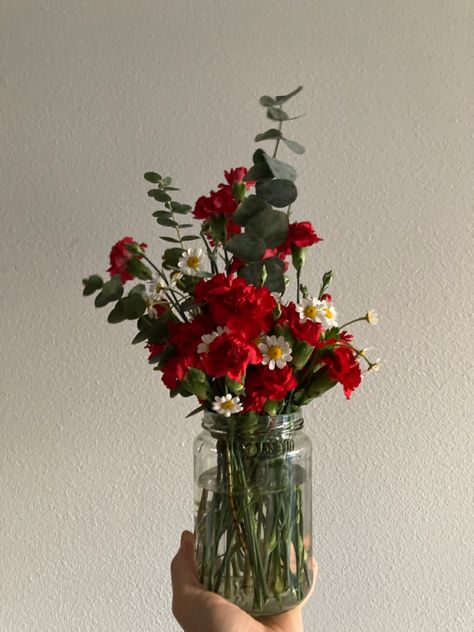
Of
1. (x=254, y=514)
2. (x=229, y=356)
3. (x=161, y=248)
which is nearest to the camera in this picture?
(x=229, y=356)

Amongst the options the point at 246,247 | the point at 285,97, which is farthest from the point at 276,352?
the point at 285,97

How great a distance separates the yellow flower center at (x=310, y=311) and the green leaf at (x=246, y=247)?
8 centimetres

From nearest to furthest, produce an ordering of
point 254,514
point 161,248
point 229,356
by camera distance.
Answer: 1. point 229,356
2. point 254,514
3. point 161,248

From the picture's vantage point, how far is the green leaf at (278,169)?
74cm

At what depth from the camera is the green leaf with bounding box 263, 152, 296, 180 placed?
0.74 meters

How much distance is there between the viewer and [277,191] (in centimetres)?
75

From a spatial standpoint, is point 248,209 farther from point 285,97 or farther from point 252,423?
point 252,423

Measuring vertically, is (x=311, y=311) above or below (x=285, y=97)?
below

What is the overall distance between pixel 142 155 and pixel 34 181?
0.19 m

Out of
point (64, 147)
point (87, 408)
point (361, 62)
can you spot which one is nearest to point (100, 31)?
point (64, 147)

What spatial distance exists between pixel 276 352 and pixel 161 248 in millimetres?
522

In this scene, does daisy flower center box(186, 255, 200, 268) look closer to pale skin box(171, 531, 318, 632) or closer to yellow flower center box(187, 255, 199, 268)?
yellow flower center box(187, 255, 199, 268)

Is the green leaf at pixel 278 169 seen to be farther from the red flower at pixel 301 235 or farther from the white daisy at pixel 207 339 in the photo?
the white daisy at pixel 207 339

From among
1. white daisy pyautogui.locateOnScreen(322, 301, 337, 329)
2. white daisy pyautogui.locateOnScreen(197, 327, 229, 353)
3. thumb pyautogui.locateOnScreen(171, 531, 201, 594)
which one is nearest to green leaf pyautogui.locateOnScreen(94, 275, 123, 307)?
white daisy pyautogui.locateOnScreen(197, 327, 229, 353)
